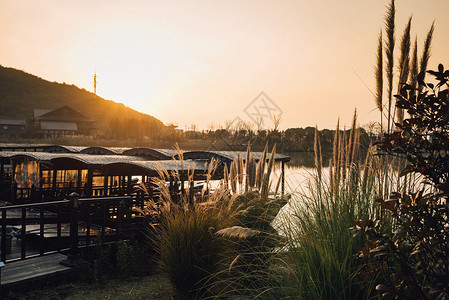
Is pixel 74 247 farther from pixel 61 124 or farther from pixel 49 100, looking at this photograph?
pixel 49 100

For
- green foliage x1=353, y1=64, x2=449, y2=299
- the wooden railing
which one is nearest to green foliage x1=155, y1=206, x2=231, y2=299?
green foliage x1=353, y1=64, x2=449, y2=299

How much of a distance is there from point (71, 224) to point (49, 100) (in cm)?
9468

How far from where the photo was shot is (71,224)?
6035 mm

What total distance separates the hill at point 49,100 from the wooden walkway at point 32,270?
72018mm

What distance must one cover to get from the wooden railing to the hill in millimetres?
68817

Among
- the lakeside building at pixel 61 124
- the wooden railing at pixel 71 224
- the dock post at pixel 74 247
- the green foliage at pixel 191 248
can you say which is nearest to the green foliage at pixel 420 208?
the green foliage at pixel 191 248

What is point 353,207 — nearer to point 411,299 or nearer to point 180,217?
point 411,299

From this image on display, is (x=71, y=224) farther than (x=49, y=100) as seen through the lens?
No

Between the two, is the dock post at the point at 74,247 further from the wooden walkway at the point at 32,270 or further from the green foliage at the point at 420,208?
the green foliage at the point at 420,208

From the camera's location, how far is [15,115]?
78750 millimetres

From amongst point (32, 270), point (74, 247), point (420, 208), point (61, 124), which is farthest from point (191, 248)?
point (61, 124)

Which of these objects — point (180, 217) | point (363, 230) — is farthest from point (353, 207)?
point (180, 217)

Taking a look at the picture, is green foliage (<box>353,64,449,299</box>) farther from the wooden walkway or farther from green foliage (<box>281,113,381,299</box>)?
the wooden walkway

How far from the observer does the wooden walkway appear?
5031mm
